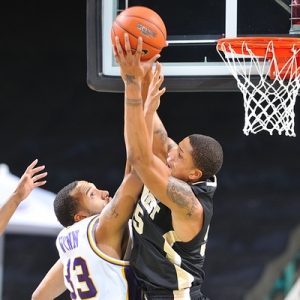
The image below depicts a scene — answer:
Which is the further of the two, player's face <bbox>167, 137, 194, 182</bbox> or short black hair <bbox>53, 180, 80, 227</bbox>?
short black hair <bbox>53, 180, 80, 227</bbox>

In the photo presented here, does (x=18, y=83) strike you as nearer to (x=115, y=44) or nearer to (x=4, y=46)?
(x=4, y=46)

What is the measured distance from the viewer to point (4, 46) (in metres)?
4.89

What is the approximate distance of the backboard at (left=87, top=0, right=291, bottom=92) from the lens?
332cm

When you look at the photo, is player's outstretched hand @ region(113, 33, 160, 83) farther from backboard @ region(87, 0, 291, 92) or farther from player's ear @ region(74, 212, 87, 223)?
backboard @ region(87, 0, 291, 92)

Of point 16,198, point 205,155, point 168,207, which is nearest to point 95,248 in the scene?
point 168,207

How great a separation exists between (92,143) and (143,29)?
2456 mm

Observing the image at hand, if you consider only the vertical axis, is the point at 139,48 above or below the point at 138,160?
above

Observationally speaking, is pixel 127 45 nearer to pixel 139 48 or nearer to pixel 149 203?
pixel 139 48

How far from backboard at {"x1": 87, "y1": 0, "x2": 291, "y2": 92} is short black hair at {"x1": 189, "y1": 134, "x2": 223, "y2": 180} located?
3.00ft

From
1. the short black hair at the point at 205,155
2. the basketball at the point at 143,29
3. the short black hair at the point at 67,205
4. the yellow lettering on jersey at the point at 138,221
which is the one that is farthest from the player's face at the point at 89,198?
the basketball at the point at 143,29

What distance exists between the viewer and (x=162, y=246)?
2.38m

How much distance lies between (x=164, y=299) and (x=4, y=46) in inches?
126

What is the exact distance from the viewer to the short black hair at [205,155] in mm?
2418

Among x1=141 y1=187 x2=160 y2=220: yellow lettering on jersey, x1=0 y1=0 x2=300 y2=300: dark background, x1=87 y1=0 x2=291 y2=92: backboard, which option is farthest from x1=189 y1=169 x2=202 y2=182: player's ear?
x1=0 y1=0 x2=300 y2=300: dark background
